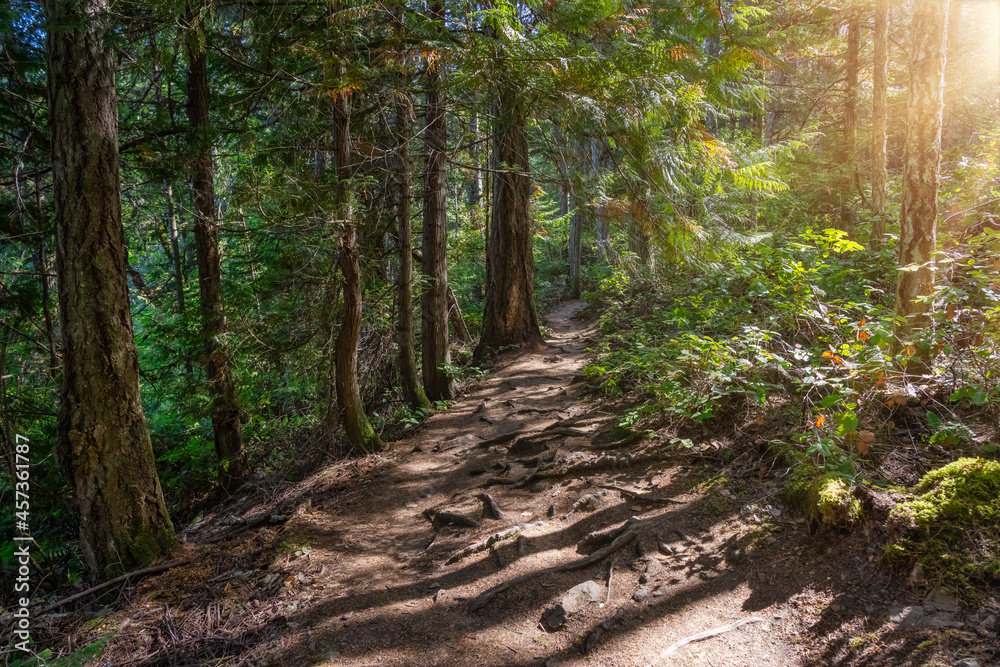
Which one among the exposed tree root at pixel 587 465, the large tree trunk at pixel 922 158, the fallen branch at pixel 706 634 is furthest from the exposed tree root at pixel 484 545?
the large tree trunk at pixel 922 158

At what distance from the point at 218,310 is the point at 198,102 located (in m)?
3.12

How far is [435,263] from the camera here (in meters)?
9.55

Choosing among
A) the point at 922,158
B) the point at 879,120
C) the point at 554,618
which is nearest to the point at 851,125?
the point at 879,120

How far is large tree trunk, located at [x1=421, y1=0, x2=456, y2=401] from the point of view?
8.91m

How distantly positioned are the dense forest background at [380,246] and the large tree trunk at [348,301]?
3cm

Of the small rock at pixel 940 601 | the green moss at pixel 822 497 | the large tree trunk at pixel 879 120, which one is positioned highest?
the large tree trunk at pixel 879 120

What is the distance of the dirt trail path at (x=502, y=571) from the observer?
3.60 metres

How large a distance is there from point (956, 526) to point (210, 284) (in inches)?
350

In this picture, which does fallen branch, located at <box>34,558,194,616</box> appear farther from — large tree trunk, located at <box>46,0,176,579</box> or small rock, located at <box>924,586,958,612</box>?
small rock, located at <box>924,586,958,612</box>

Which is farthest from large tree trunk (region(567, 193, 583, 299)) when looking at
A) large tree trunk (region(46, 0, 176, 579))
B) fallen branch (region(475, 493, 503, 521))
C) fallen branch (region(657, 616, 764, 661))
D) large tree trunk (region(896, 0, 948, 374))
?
fallen branch (region(657, 616, 764, 661))

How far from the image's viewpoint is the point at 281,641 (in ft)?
13.6

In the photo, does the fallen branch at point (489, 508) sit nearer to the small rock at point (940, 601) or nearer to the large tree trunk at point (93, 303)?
the large tree trunk at point (93, 303)

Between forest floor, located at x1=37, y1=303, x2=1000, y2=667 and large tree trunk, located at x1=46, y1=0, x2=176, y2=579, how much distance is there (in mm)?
837

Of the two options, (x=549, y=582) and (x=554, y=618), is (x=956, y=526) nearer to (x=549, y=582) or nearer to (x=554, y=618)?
(x=554, y=618)
